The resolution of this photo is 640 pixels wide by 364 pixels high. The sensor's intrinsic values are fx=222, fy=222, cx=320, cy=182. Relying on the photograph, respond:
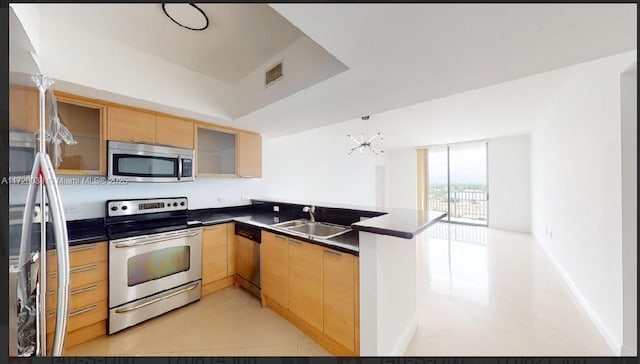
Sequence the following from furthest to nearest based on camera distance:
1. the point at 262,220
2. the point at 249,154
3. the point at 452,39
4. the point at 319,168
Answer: the point at 319,168 < the point at 249,154 < the point at 262,220 < the point at 452,39

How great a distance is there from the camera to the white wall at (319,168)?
166 inches

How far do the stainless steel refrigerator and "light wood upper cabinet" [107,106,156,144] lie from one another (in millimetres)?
1349

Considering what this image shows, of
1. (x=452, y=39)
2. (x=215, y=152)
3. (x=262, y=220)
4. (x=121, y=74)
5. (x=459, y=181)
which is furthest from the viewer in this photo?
(x=459, y=181)

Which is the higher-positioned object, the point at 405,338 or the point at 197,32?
the point at 197,32

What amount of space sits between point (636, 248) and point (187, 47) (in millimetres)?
4007

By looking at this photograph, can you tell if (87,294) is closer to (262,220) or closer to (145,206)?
(145,206)

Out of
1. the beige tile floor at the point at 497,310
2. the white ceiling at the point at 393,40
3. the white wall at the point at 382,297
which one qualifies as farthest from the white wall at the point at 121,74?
the beige tile floor at the point at 497,310

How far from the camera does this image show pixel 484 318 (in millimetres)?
2191

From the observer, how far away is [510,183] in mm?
6219

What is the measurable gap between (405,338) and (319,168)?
4010 mm

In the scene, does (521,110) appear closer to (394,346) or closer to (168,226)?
(394,346)

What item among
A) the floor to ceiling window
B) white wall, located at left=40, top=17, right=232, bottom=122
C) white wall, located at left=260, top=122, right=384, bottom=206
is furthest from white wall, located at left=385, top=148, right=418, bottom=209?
white wall, located at left=40, top=17, right=232, bottom=122

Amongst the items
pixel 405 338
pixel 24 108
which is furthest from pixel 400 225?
pixel 24 108

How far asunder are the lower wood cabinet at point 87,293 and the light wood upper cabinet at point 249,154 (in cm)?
169
